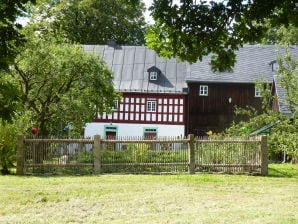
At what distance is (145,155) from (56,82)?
Answer: 20.2ft

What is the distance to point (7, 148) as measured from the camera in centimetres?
1717

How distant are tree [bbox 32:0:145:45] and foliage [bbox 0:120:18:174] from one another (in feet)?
94.9

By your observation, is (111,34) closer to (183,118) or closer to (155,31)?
(183,118)

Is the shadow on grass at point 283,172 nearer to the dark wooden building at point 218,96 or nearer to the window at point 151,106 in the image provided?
A: the dark wooden building at point 218,96

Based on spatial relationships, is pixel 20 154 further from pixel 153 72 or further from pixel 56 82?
pixel 153 72

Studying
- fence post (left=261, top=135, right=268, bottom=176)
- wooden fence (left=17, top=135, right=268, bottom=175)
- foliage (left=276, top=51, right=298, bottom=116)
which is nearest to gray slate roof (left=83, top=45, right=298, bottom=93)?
foliage (left=276, top=51, right=298, bottom=116)

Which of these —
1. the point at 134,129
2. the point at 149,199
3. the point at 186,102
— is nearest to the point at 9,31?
the point at 149,199

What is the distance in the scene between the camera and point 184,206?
10039mm

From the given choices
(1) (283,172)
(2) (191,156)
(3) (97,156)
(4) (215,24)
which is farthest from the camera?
(1) (283,172)

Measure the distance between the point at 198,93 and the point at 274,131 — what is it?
12.7 m

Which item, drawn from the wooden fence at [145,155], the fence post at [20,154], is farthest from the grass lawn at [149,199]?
the wooden fence at [145,155]

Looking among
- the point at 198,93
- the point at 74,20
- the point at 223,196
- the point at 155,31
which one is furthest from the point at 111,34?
the point at 155,31

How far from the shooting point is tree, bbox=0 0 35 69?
5250 mm

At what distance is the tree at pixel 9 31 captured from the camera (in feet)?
17.2
